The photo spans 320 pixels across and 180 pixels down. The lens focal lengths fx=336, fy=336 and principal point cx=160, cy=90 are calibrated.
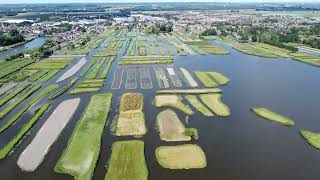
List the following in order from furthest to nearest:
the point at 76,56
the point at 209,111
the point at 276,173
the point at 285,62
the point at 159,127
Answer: the point at 76,56 → the point at 285,62 → the point at 209,111 → the point at 159,127 → the point at 276,173

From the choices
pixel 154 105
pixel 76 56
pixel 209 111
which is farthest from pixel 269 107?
pixel 76 56

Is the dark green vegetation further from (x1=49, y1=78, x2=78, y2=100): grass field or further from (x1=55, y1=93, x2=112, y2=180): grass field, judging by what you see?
(x1=55, y1=93, x2=112, y2=180): grass field

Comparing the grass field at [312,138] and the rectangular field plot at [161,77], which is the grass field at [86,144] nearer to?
the rectangular field plot at [161,77]

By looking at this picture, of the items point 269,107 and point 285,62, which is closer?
point 269,107

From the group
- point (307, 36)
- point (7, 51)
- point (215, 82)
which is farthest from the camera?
point (307, 36)

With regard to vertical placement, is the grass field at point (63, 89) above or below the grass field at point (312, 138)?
below

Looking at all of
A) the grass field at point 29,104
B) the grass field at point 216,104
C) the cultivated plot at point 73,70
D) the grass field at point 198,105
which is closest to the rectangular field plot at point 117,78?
the cultivated plot at point 73,70

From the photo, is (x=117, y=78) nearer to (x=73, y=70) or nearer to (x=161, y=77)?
(x=161, y=77)

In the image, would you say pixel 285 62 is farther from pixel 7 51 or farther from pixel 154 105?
pixel 7 51
